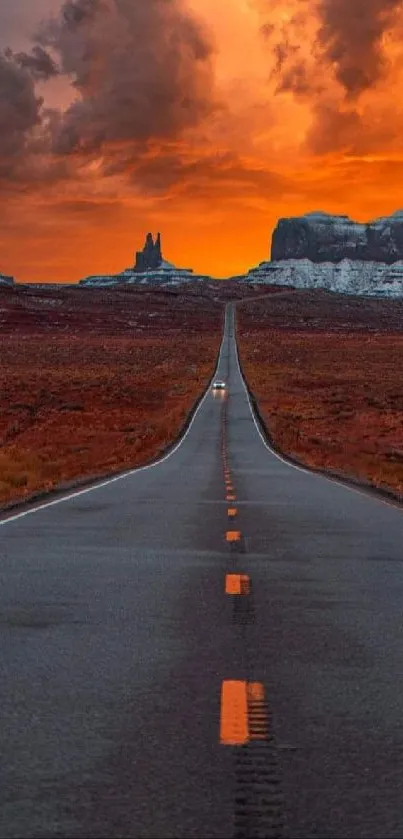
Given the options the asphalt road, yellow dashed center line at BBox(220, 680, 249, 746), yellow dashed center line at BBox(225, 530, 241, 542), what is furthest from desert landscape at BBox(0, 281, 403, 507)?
yellow dashed center line at BBox(220, 680, 249, 746)

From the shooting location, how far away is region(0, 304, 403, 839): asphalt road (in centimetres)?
477

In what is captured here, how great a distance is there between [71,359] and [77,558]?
102570mm

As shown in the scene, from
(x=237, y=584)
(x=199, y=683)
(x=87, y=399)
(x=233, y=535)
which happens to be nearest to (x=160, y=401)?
(x=87, y=399)

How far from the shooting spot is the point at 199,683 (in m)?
7.05

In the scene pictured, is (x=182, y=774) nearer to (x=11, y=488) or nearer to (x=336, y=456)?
(x=11, y=488)

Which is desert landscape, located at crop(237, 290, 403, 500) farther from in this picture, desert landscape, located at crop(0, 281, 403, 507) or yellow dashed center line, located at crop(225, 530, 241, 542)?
yellow dashed center line, located at crop(225, 530, 241, 542)

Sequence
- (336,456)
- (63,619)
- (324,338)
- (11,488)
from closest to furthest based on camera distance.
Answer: (63,619) < (11,488) < (336,456) < (324,338)

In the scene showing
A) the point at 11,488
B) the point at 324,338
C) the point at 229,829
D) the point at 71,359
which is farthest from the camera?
the point at 324,338

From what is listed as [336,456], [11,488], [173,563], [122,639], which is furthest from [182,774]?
[336,456]

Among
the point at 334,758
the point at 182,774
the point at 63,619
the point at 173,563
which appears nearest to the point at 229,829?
the point at 182,774

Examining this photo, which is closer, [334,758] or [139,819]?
[139,819]

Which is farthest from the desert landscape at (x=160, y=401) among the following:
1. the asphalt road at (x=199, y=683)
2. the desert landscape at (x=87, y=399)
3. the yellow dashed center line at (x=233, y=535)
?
the asphalt road at (x=199, y=683)

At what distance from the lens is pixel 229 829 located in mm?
4465

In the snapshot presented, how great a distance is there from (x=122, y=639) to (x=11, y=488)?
1842 cm
